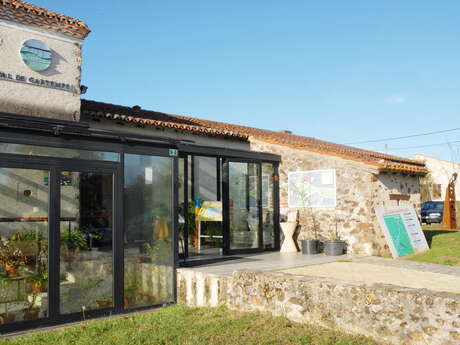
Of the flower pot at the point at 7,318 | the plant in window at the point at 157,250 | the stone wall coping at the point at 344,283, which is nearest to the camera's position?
the stone wall coping at the point at 344,283

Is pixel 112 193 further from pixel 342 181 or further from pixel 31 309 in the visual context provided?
pixel 342 181

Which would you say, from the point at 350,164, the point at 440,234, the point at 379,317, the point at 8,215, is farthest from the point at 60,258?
the point at 440,234

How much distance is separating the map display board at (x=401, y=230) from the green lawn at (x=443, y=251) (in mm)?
275

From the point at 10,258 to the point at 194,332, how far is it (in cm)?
256

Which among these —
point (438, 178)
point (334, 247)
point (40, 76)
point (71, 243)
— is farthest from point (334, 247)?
point (438, 178)

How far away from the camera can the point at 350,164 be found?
9.90 metres

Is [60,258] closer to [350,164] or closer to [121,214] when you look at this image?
[121,214]

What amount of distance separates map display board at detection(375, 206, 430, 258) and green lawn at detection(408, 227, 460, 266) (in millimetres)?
275

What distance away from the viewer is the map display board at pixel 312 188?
1020 cm

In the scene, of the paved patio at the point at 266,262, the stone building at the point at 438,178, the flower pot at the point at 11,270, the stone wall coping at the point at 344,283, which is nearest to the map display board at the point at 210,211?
the paved patio at the point at 266,262

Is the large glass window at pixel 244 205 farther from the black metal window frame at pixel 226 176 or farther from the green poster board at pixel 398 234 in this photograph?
the green poster board at pixel 398 234

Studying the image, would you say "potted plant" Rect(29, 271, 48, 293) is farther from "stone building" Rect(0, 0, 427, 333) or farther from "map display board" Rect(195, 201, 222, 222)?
"map display board" Rect(195, 201, 222, 222)

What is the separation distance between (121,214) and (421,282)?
4.57m

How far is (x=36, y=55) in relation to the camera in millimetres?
8492
